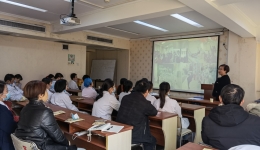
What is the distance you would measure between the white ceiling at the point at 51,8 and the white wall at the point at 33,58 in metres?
1.44

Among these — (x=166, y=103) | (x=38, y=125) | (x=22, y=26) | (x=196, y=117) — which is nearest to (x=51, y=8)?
(x=22, y=26)

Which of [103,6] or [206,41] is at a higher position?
[103,6]

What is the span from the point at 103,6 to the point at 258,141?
376 cm

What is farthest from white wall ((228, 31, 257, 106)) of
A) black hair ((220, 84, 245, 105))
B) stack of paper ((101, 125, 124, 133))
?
stack of paper ((101, 125, 124, 133))

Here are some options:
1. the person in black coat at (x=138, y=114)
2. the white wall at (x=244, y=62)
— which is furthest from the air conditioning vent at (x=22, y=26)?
the white wall at (x=244, y=62)

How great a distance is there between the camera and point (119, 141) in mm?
2146

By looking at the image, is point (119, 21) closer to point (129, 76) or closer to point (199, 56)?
point (199, 56)

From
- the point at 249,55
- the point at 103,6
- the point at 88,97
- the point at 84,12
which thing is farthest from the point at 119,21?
the point at 249,55

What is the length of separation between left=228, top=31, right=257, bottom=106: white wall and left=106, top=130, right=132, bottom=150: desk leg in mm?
4647

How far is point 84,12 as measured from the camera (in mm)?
4727

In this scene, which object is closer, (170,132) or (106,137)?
(106,137)

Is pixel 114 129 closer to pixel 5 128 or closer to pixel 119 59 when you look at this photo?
pixel 5 128

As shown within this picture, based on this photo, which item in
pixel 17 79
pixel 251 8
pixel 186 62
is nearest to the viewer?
pixel 251 8

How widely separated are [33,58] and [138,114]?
5387mm
